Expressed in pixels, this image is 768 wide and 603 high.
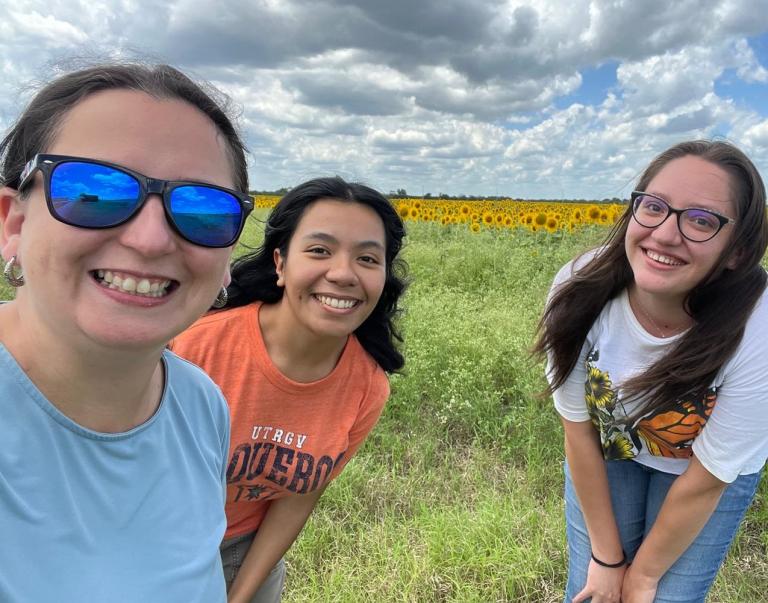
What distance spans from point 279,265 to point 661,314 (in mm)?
1220

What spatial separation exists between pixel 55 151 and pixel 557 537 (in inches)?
95.6

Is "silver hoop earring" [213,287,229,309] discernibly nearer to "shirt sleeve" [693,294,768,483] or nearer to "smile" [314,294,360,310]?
"smile" [314,294,360,310]

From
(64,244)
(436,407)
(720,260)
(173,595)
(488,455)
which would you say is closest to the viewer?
(64,244)

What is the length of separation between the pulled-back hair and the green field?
1.65 m

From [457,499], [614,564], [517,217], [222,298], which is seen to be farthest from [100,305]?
[517,217]

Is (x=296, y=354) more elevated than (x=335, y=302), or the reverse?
(x=335, y=302)

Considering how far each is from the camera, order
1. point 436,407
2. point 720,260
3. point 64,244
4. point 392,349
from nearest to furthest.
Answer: point 64,244 < point 720,260 < point 392,349 < point 436,407

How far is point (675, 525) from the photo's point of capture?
5.77ft

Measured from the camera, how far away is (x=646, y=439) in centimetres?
183

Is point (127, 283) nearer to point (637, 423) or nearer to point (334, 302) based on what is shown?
point (334, 302)

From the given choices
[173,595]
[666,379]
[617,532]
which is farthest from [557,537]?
[173,595]

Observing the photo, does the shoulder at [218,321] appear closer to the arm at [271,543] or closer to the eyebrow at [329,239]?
the eyebrow at [329,239]

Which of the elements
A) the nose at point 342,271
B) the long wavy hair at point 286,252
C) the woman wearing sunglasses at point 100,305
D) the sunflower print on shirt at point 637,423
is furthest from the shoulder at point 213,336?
the sunflower print on shirt at point 637,423

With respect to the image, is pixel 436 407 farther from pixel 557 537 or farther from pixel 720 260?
pixel 720 260
